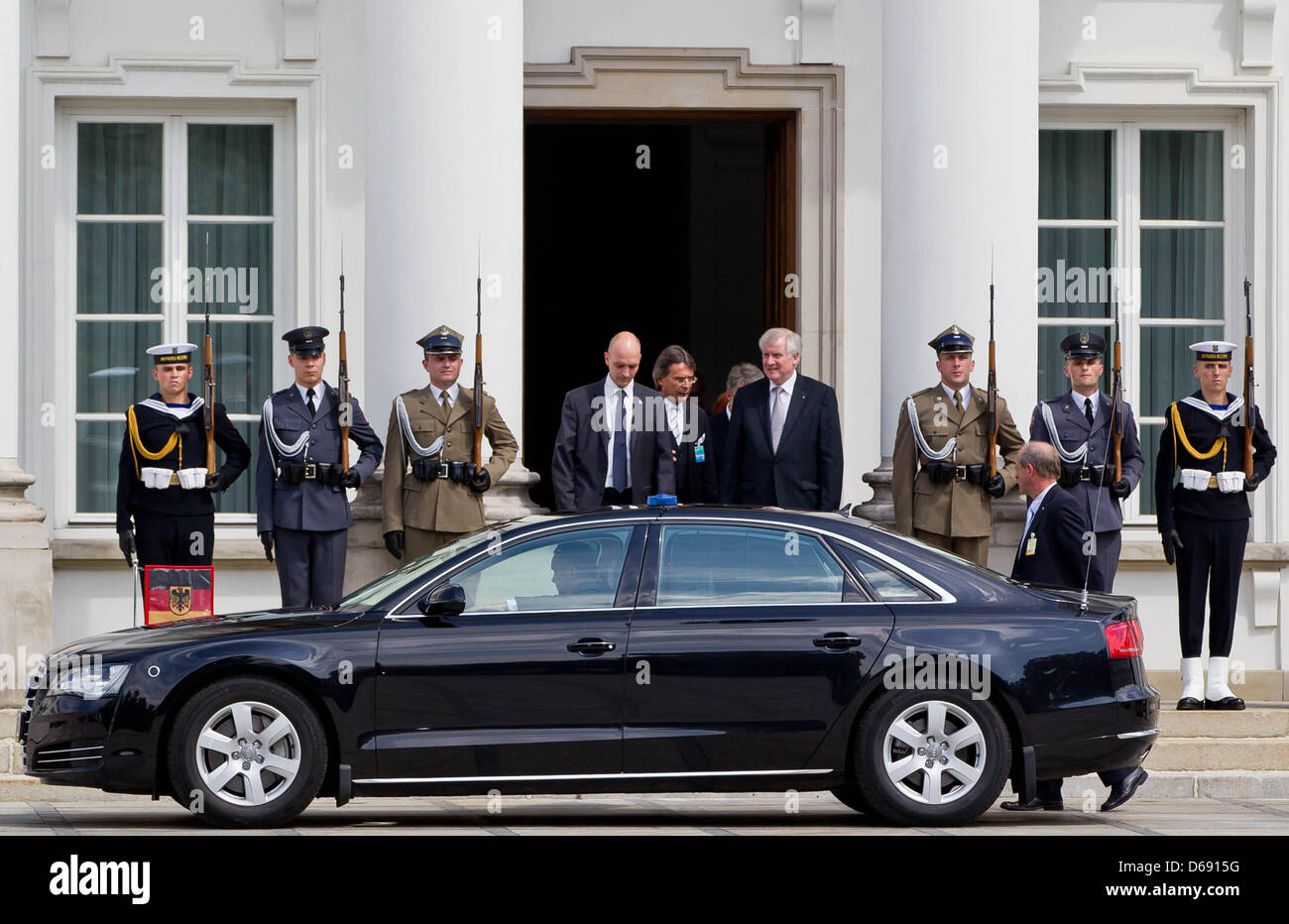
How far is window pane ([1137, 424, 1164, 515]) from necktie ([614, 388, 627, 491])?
15.0 feet

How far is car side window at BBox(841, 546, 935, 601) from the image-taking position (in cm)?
962

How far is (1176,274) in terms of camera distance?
52.5ft

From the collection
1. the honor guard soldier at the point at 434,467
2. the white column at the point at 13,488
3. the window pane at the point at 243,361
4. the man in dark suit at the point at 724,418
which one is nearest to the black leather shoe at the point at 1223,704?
the man in dark suit at the point at 724,418

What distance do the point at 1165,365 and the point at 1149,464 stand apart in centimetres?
72

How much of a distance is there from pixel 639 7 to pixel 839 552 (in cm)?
704

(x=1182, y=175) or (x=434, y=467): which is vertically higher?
(x=1182, y=175)

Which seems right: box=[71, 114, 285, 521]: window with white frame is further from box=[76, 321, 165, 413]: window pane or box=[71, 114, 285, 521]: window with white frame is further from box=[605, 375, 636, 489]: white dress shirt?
box=[605, 375, 636, 489]: white dress shirt

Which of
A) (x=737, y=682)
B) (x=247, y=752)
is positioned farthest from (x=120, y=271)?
(x=737, y=682)

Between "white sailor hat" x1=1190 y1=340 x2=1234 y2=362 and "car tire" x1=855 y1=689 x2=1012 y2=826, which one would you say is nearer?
"car tire" x1=855 y1=689 x2=1012 y2=826

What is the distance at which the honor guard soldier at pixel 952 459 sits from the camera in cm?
1272

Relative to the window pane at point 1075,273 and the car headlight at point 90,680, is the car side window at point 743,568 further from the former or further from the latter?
the window pane at point 1075,273

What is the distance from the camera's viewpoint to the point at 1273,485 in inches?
610

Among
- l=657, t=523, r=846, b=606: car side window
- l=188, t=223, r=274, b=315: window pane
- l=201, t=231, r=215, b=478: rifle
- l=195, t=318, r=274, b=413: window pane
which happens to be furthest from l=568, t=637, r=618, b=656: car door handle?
l=188, t=223, r=274, b=315: window pane

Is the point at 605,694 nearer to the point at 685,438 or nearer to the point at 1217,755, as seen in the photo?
the point at 685,438
